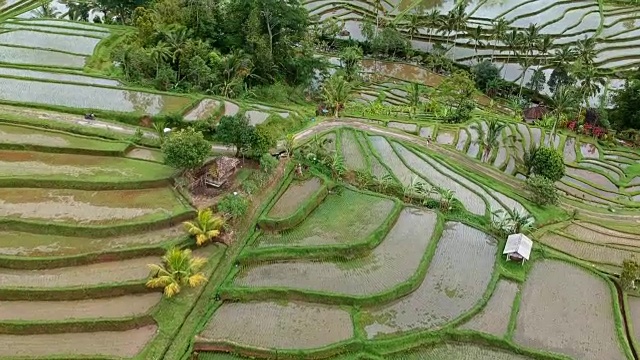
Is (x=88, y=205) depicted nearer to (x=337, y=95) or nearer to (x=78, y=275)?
(x=78, y=275)

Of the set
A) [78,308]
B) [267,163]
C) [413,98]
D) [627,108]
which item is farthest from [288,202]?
[627,108]

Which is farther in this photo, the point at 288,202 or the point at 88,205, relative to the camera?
the point at 288,202

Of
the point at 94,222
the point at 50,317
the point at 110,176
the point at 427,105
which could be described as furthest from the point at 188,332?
the point at 427,105

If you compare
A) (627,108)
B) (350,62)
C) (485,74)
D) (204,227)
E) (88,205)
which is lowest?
(88,205)

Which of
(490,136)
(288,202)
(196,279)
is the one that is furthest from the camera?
(490,136)

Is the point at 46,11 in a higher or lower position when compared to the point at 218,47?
higher

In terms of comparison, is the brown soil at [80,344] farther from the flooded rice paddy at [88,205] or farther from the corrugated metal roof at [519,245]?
the corrugated metal roof at [519,245]

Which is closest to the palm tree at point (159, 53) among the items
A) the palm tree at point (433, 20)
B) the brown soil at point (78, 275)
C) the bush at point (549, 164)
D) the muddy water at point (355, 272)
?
the brown soil at point (78, 275)
